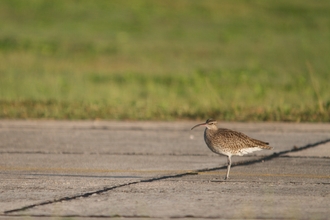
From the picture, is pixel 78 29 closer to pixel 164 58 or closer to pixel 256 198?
pixel 164 58

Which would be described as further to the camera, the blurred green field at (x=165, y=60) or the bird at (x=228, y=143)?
the blurred green field at (x=165, y=60)

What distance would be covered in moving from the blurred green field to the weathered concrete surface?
5.26 feet

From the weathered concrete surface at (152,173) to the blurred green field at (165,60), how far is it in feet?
5.26

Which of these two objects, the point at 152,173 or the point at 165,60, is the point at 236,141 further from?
the point at 165,60

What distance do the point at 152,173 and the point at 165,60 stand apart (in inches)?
1040

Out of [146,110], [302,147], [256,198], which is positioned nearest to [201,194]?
[256,198]

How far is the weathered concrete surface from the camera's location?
8594 mm

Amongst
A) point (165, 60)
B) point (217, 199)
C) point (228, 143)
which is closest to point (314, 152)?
point (228, 143)

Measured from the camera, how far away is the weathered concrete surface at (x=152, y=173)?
859 cm

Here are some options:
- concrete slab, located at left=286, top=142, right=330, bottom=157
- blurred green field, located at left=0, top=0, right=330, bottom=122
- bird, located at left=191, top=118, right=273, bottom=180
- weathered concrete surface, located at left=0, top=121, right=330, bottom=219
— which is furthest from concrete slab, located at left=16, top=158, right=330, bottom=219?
blurred green field, located at left=0, top=0, right=330, bottom=122

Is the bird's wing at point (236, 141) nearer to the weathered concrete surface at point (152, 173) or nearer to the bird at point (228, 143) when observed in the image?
the bird at point (228, 143)

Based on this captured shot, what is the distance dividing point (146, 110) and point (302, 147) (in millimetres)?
4908

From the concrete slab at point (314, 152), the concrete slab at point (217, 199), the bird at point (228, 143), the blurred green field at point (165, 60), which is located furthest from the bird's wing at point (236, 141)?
the blurred green field at point (165, 60)

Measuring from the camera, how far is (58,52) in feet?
127
